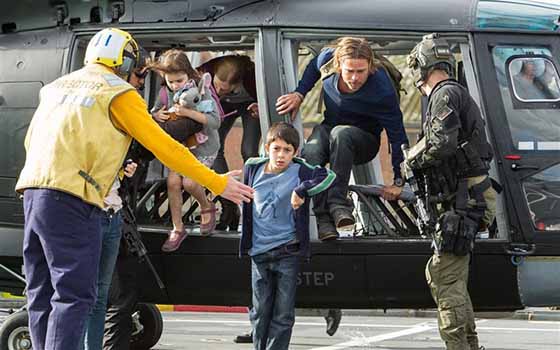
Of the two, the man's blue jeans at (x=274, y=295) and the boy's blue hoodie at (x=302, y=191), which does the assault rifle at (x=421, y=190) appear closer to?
the boy's blue hoodie at (x=302, y=191)

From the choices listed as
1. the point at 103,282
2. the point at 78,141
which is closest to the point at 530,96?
the point at 103,282

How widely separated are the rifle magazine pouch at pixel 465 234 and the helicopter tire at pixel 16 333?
3394 millimetres

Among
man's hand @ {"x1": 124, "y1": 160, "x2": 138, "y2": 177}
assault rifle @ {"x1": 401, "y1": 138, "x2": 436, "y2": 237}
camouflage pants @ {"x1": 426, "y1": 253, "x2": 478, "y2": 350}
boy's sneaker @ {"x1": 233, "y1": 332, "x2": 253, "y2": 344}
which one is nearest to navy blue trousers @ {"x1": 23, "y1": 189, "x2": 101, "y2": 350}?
man's hand @ {"x1": 124, "y1": 160, "x2": 138, "y2": 177}

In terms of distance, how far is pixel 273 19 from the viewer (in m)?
8.30

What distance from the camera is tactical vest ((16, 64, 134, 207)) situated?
6.38m

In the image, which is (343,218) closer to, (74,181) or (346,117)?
(346,117)

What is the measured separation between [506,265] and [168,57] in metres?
2.72

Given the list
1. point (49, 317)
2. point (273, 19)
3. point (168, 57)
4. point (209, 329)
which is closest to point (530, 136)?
point (273, 19)

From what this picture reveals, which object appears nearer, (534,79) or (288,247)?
(288,247)

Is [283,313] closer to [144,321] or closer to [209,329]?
[144,321]

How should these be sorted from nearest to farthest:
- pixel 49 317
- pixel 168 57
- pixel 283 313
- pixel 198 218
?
pixel 49 317 < pixel 283 313 < pixel 168 57 < pixel 198 218

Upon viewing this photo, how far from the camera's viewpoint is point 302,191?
770 centimetres

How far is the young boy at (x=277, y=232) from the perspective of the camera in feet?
25.6

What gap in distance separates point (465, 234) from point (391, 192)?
1036 mm
